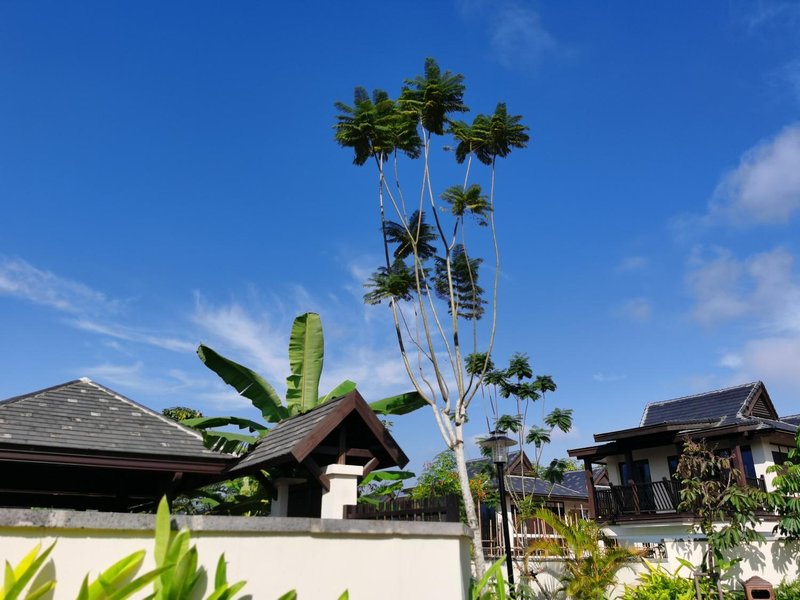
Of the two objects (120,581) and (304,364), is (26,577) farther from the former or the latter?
(304,364)

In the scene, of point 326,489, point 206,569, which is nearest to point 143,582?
point 206,569

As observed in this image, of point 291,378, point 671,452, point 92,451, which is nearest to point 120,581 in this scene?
point 92,451

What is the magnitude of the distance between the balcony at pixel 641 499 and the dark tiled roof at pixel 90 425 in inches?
641

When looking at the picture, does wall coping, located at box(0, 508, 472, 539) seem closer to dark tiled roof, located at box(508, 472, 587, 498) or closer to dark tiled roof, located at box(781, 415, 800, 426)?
dark tiled roof, located at box(781, 415, 800, 426)

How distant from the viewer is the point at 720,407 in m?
23.7

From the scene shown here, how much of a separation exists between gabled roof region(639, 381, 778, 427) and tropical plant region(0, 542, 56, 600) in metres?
21.6

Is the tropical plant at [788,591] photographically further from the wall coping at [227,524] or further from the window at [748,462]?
the wall coping at [227,524]

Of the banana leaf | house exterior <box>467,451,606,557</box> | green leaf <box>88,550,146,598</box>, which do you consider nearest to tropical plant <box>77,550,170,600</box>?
green leaf <box>88,550,146,598</box>

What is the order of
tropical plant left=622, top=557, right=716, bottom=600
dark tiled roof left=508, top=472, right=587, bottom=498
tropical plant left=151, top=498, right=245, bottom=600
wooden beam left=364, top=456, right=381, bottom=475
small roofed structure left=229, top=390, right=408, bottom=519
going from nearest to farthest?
tropical plant left=151, top=498, right=245, bottom=600 → small roofed structure left=229, top=390, right=408, bottom=519 → wooden beam left=364, top=456, right=381, bottom=475 → tropical plant left=622, top=557, right=716, bottom=600 → dark tiled roof left=508, top=472, right=587, bottom=498

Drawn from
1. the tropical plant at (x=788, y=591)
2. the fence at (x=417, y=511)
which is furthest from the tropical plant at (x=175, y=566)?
the tropical plant at (x=788, y=591)

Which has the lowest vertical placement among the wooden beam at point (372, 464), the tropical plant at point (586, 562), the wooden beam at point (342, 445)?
the tropical plant at point (586, 562)

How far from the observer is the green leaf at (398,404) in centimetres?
1339

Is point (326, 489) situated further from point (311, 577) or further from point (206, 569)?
point (206, 569)

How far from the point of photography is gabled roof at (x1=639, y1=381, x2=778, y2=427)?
22.6 meters
